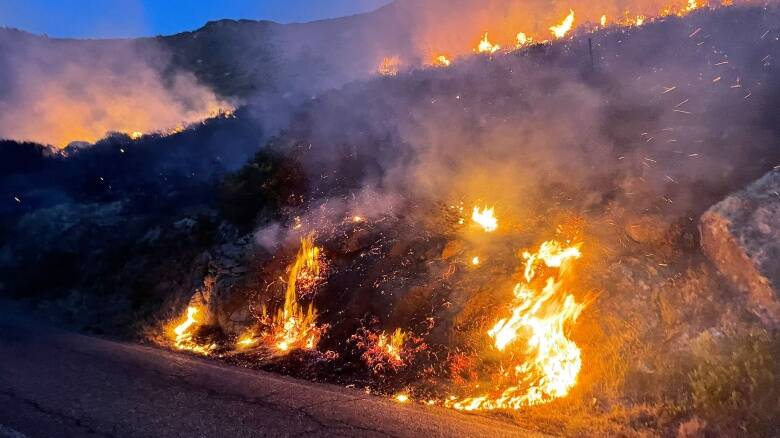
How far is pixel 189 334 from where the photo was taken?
28.8 feet

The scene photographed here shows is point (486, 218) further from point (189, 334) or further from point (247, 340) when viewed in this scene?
point (189, 334)

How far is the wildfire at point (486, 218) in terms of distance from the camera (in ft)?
27.7

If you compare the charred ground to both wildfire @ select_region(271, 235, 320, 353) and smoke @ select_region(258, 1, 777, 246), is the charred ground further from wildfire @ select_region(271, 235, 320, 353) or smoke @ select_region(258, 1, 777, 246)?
wildfire @ select_region(271, 235, 320, 353)

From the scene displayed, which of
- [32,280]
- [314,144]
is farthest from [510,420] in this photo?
[32,280]

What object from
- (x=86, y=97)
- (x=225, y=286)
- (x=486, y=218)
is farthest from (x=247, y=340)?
(x=86, y=97)

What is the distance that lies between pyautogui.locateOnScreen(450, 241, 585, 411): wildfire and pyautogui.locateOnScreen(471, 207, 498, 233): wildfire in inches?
48.3

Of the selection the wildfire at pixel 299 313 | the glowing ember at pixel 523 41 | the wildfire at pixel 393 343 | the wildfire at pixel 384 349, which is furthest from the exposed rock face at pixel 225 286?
the glowing ember at pixel 523 41

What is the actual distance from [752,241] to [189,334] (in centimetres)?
909

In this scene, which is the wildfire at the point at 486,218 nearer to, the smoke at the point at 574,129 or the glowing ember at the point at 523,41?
the smoke at the point at 574,129

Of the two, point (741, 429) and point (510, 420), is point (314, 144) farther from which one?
point (741, 429)

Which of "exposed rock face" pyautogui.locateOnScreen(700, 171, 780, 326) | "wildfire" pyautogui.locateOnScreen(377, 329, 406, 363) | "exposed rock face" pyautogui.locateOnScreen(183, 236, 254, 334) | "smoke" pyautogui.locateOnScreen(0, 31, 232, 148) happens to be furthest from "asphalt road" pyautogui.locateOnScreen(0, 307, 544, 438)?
"smoke" pyautogui.locateOnScreen(0, 31, 232, 148)

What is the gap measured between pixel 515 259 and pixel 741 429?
3.63m

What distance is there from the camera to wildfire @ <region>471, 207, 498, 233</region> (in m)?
8.45

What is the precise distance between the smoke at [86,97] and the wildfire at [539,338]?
18.7 meters
